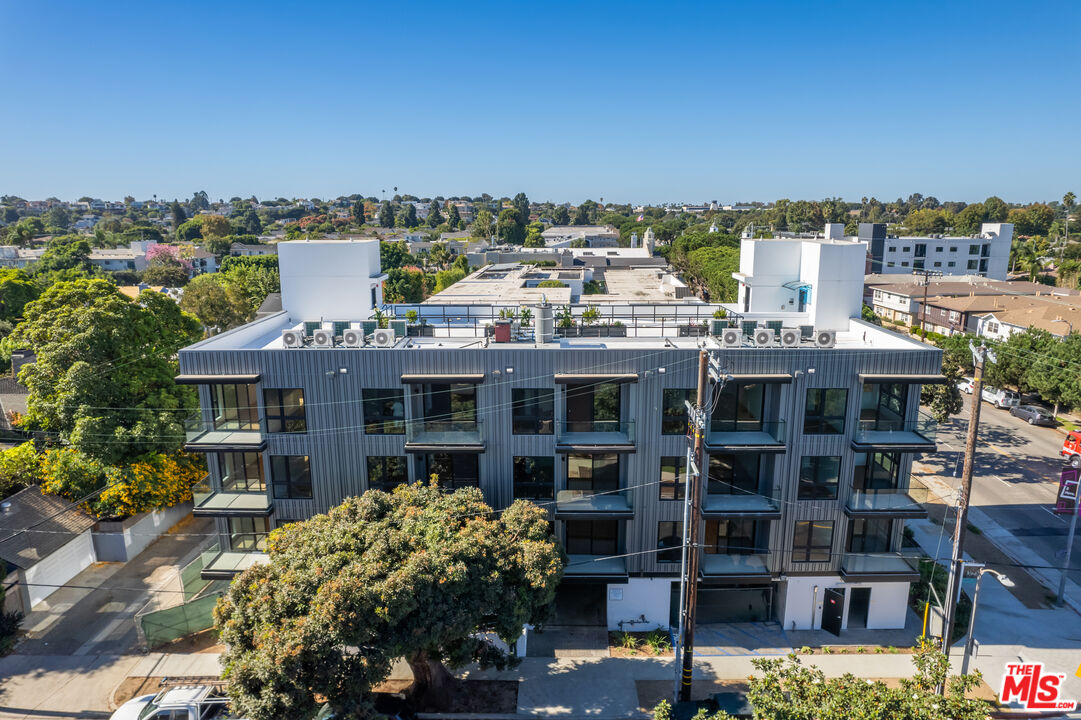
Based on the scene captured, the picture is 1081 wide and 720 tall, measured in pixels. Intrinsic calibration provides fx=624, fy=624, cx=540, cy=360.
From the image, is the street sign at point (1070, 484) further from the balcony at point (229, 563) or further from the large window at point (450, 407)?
the balcony at point (229, 563)

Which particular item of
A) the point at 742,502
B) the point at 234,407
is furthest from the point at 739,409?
the point at 234,407

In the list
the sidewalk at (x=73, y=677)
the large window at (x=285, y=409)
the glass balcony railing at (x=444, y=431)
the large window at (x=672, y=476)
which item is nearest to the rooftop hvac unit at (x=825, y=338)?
the large window at (x=672, y=476)

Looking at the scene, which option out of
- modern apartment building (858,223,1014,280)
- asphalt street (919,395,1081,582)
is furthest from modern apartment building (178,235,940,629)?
modern apartment building (858,223,1014,280)

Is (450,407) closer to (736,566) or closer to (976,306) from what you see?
(736,566)

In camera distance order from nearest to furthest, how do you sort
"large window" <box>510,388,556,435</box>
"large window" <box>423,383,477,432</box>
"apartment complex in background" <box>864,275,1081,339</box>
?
1. "large window" <box>510,388,556,435</box>
2. "large window" <box>423,383,477,432</box>
3. "apartment complex in background" <box>864,275,1081,339</box>

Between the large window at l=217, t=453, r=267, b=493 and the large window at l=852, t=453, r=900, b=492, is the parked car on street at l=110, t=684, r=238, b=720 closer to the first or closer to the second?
the large window at l=217, t=453, r=267, b=493
